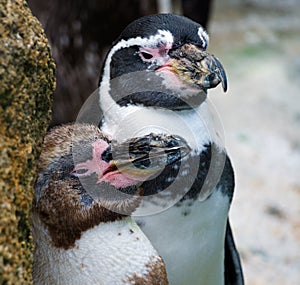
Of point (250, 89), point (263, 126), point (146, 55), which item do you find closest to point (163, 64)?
point (146, 55)

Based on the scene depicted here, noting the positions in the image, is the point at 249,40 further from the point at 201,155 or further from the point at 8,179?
the point at 8,179

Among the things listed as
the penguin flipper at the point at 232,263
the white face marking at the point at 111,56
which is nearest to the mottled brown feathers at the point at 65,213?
the white face marking at the point at 111,56

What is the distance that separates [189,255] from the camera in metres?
1.69

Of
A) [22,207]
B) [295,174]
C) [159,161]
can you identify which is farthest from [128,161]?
[295,174]

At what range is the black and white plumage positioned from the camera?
5.20 feet

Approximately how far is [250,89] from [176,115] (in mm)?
2902

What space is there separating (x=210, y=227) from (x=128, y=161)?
0.61 metres

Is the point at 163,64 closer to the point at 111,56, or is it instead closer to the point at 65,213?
the point at 111,56

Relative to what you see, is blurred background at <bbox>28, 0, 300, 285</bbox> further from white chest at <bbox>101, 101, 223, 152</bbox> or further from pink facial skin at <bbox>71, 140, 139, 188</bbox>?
pink facial skin at <bbox>71, 140, 139, 188</bbox>

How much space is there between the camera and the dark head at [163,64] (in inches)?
61.6

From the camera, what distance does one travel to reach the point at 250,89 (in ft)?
14.7

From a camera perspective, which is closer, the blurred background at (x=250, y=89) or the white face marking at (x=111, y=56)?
the white face marking at (x=111, y=56)

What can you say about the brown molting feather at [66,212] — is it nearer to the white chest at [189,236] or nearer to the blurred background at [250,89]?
the white chest at [189,236]

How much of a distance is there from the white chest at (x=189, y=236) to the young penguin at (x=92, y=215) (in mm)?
432
